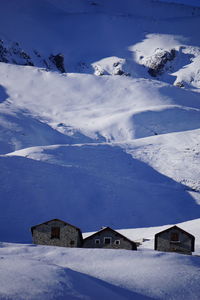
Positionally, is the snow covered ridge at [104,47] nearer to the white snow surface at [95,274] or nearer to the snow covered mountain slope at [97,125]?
the snow covered mountain slope at [97,125]

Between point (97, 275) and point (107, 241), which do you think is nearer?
point (97, 275)

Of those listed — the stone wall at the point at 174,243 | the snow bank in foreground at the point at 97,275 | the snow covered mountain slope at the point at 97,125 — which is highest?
the snow covered mountain slope at the point at 97,125

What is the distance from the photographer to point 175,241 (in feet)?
113

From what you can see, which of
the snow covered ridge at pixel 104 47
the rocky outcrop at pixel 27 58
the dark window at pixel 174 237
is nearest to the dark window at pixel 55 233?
the dark window at pixel 174 237

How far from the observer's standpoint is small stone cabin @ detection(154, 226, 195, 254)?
112 feet

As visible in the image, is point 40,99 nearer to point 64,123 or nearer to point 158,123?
point 64,123

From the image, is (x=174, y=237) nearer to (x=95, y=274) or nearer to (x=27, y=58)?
(x=95, y=274)

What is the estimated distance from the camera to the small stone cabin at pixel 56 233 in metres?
33.8

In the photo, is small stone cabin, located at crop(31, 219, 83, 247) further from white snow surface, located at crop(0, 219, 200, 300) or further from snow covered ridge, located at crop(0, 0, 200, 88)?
snow covered ridge, located at crop(0, 0, 200, 88)

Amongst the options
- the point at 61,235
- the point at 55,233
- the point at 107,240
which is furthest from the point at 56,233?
the point at 107,240

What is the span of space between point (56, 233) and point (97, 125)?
213 feet

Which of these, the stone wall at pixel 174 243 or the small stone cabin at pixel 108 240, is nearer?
the small stone cabin at pixel 108 240

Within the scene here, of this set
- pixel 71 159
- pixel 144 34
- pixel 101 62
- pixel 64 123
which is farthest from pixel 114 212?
pixel 144 34

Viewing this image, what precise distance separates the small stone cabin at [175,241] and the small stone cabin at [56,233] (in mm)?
5696
